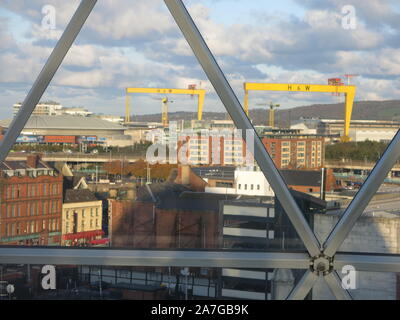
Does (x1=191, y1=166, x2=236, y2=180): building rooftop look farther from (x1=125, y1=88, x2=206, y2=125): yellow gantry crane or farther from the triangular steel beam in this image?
the triangular steel beam

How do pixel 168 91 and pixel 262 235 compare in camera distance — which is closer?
pixel 262 235

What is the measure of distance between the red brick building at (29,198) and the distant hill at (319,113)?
55cm

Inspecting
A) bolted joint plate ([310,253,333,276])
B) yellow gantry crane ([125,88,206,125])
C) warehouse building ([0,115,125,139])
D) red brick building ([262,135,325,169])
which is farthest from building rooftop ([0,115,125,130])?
bolted joint plate ([310,253,333,276])

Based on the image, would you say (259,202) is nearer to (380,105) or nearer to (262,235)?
(262,235)

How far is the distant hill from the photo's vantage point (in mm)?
2885

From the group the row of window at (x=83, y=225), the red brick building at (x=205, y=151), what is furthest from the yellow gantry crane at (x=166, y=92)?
the row of window at (x=83, y=225)

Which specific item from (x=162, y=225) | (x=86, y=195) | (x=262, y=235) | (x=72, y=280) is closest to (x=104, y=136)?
(x=86, y=195)

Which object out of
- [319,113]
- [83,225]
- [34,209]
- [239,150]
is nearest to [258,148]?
[239,150]

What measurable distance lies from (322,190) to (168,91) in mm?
925

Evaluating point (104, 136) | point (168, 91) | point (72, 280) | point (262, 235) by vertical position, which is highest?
point (168, 91)

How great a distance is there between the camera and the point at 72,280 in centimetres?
266

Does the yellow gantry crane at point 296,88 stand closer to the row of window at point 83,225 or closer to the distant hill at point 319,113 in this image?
the distant hill at point 319,113

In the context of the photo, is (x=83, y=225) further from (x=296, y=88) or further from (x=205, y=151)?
(x=296, y=88)

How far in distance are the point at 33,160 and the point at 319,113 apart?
1496 millimetres
